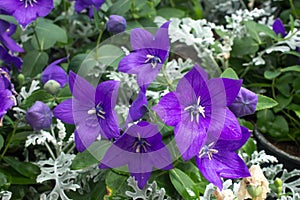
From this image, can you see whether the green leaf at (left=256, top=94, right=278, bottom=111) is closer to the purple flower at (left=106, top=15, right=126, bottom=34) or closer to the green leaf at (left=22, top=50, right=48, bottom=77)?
the purple flower at (left=106, top=15, right=126, bottom=34)

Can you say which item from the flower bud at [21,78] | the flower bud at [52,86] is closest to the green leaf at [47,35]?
the flower bud at [21,78]

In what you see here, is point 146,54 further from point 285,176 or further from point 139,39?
point 285,176

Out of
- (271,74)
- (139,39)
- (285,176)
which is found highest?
(139,39)

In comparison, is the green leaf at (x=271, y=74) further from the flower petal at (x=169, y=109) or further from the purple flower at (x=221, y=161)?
the flower petal at (x=169, y=109)

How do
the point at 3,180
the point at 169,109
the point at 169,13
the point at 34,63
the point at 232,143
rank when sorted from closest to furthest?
the point at 169,109
the point at 232,143
the point at 3,180
the point at 34,63
the point at 169,13

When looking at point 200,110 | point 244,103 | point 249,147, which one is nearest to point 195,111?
point 200,110

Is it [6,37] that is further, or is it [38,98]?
[6,37]

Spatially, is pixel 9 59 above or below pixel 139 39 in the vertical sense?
below
